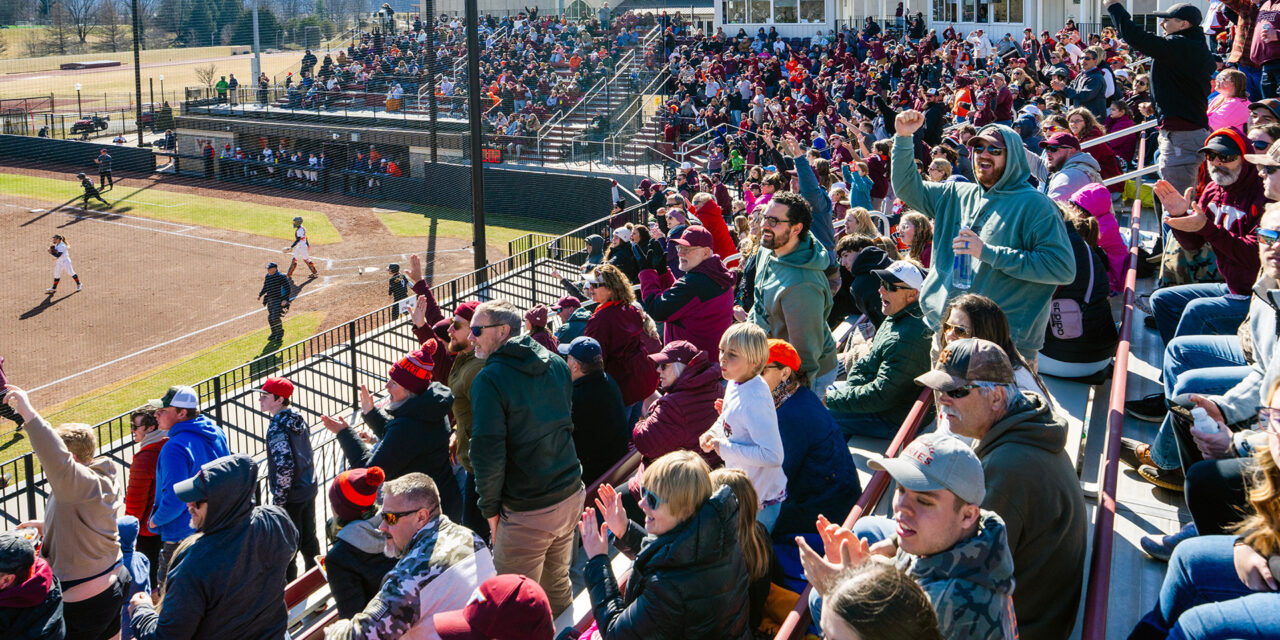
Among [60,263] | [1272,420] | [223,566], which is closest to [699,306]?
[223,566]

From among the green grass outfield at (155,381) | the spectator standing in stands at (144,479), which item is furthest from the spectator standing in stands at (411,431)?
the green grass outfield at (155,381)

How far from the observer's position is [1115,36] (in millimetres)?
25438

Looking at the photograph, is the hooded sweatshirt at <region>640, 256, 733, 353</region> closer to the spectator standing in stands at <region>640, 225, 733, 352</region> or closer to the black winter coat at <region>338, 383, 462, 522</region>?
the spectator standing in stands at <region>640, 225, 733, 352</region>

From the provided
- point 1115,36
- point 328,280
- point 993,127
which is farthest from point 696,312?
point 1115,36

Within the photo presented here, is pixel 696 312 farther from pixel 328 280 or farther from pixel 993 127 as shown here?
pixel 328 280

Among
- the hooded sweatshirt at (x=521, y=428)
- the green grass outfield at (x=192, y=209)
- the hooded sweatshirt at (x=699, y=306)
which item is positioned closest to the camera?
the hooded sweatshirt at (x=521, y=428)

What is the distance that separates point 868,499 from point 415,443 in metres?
2.59

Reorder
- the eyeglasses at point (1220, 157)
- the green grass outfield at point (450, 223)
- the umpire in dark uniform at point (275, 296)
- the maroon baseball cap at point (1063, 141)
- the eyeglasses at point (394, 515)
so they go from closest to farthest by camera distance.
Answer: the eyeglasses at point (394, 515)
the eyeglasses at point (1220, 157)
the maroon baseball cap at point (1063, 141)
the umpire in dark uniform at point (275, 296)
the green grass outfield at point (450, 223)

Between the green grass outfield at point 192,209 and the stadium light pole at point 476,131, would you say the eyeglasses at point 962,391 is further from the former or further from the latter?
the green grass outfield at point 192,209

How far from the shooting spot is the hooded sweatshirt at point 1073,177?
23.7 feet

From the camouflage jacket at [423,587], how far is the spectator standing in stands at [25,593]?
155 centimetres

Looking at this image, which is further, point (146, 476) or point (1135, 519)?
point (146, 476)

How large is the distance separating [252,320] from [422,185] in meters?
11.8

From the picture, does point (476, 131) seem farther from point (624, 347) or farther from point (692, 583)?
point (692, 583)
